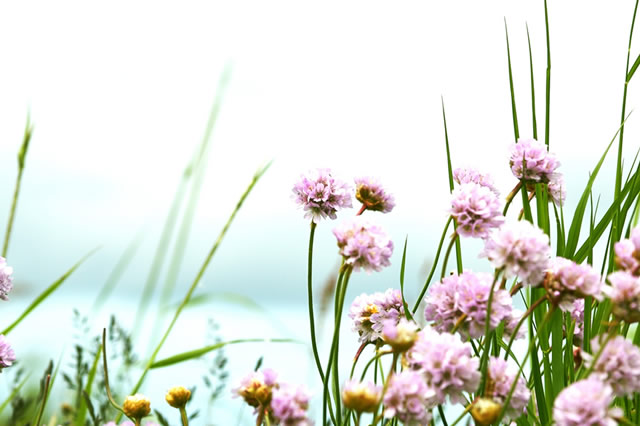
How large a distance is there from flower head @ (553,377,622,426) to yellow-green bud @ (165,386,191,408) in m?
0.83

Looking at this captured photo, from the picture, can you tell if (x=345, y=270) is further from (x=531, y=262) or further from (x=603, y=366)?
(x=603, y=366)

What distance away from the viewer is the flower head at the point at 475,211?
1.62 metres

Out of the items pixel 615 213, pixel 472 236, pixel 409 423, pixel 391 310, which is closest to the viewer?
pixel 409 423

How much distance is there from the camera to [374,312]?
201cm

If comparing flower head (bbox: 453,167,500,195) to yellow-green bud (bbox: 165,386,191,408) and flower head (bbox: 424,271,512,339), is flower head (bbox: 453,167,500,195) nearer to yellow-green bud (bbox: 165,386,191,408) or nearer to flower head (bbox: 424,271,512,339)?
flower head (bbox: 424,271,512,339)

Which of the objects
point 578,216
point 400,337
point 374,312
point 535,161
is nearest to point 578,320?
point 578,216

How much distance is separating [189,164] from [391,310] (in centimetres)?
86

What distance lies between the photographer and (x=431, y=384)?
1350mm

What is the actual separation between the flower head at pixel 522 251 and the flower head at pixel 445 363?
19 cm

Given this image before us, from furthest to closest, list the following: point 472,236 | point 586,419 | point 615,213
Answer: point 615,213, point 472,236, point 586,419

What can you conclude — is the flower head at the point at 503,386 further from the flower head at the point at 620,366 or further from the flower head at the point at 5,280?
the flower head at the point at 5,280

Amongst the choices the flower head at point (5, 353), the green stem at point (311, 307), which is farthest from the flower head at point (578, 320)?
the flower head at point (5, 353)

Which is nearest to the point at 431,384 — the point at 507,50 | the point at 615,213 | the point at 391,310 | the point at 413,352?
the point at 413,352

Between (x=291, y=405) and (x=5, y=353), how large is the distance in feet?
3.48
